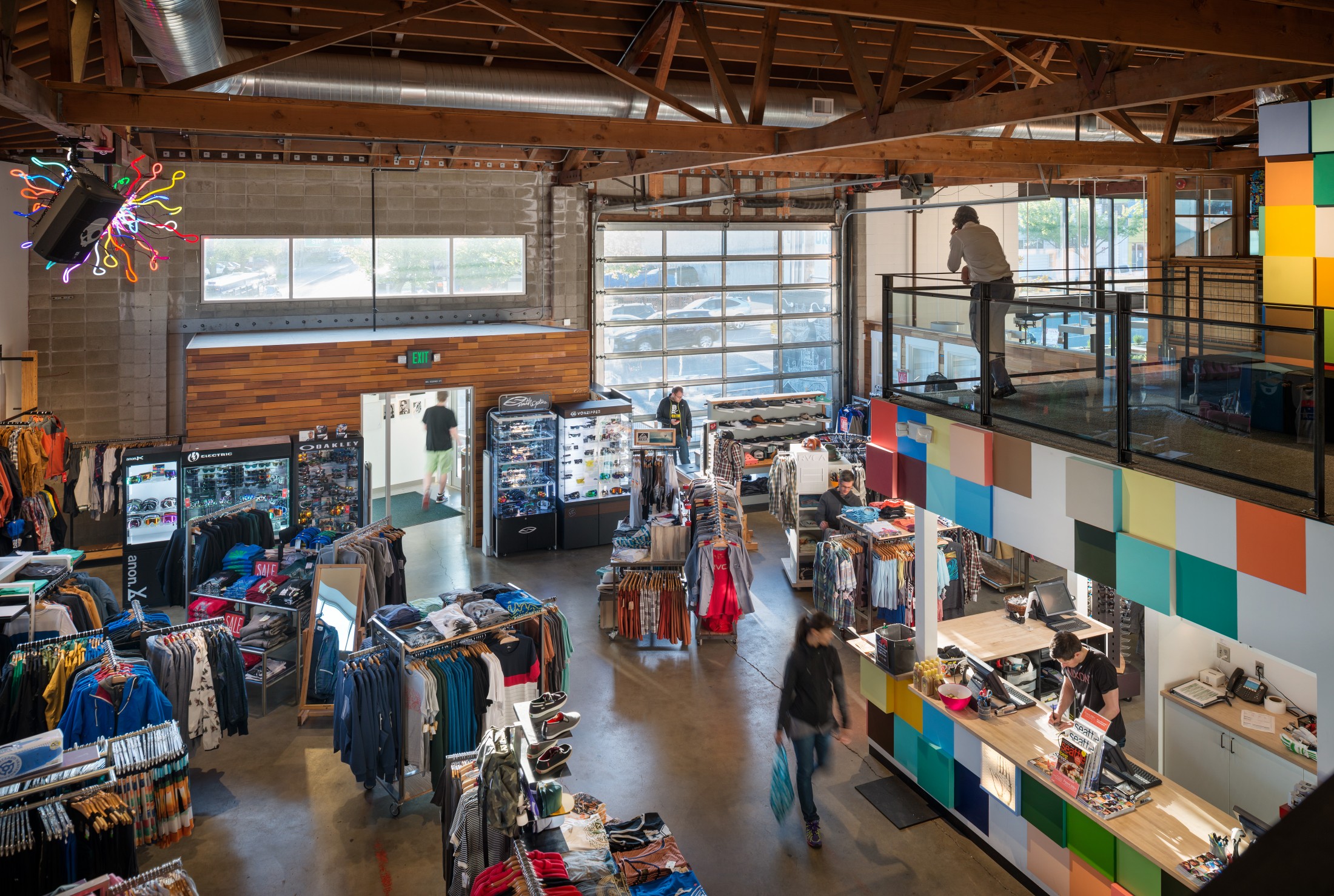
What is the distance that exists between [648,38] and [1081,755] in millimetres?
6998

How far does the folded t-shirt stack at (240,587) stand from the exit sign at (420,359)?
3.99 metres

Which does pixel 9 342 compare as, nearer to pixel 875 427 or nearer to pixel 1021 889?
pixel 875 427

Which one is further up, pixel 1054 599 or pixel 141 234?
pixel 141 234

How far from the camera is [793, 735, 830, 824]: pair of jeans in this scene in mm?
6125

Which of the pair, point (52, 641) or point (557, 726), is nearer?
point (557, 726)

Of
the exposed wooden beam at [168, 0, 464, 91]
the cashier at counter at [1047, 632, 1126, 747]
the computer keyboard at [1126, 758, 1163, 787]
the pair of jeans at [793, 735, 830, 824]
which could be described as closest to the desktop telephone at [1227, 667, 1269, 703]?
the cashier at counter at [1047, 632, 1126, 747]

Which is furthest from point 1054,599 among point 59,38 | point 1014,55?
point 59,38

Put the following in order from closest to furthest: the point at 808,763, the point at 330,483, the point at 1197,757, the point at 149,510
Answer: the point at 1197,757 → the point at 808,763 → the point at 149,510 → the point at 330,483

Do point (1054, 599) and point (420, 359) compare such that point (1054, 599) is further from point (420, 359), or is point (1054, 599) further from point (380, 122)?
point (420, 359)

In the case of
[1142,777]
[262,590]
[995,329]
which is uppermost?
[995,329]

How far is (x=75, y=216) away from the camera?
6328 mm

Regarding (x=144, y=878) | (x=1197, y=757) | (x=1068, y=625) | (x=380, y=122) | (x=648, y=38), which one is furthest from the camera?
(x=648, y=38)

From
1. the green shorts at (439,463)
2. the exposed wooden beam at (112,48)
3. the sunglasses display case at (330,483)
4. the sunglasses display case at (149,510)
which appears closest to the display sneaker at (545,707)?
the exposed wooden beam at (112,48)

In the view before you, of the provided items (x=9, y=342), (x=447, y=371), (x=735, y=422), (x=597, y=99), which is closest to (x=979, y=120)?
(x=597, y=99)
